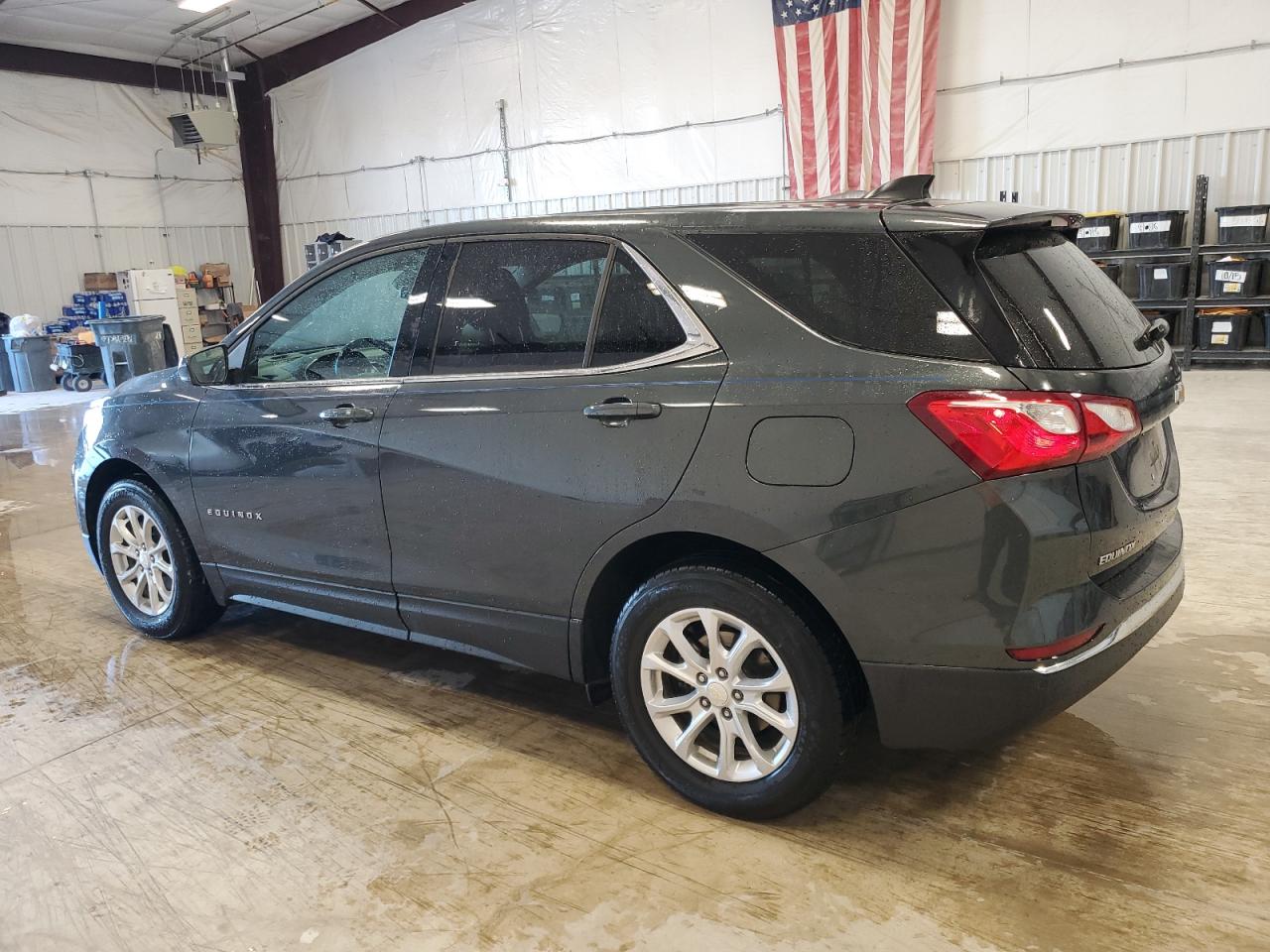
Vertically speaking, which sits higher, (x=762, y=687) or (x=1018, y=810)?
(x=762, y=687)

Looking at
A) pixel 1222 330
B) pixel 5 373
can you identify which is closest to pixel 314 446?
pixel 1222 330

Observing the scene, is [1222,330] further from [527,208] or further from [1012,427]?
[527,208]

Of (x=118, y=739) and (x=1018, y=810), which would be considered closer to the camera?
(x=1018, y=810)

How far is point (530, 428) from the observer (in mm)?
2576

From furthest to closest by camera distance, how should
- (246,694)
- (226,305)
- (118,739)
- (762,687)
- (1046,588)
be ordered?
(226,305) → (246,694) → (118,739) → (762,687) → (1046,588)

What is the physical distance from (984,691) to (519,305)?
5.21ft

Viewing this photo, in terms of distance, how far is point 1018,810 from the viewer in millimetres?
2398

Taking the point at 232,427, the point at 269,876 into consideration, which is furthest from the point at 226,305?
the point at 269,876

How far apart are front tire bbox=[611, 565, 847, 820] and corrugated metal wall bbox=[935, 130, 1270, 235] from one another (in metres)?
10.2

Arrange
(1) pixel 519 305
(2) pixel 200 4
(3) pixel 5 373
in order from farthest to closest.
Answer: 1. (3) pixel 5 373
2. (2) pixel 200 4
3. (1) pixel 519 305

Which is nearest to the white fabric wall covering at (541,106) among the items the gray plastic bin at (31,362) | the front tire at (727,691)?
the gray plastic bin at (31,362)

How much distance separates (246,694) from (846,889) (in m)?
2.21

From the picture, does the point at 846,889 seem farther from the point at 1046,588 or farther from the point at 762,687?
the point at 1046,588

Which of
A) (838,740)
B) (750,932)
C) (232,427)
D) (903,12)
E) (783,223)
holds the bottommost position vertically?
(750,932)
